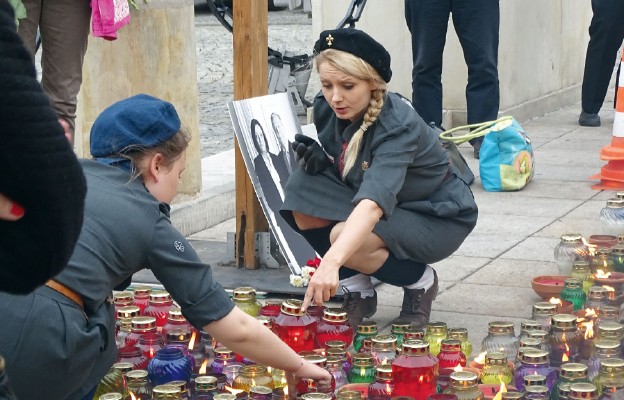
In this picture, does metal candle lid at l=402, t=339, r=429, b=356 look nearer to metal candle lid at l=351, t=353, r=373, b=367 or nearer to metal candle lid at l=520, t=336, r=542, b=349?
metal candle lid at l=351, t=353, r=373, b=367

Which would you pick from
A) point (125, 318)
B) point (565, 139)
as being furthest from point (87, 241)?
point (565, 139)

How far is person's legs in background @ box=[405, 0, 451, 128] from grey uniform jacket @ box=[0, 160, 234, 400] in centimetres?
528


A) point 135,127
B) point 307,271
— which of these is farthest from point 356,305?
point 135,127

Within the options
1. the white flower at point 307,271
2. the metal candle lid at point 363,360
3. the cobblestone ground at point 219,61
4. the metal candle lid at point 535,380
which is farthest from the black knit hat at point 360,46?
the cobblestone ground at point 219,61

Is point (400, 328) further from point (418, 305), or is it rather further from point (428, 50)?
point (428, 50)

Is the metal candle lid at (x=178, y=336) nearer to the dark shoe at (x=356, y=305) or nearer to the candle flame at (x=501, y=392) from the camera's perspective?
the dark shoe at (x=356, y=305)

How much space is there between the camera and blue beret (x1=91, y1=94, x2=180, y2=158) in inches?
129

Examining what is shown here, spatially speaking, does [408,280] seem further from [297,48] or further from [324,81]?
[297,48]

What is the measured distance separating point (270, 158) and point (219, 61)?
9.75m

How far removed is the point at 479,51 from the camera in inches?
329

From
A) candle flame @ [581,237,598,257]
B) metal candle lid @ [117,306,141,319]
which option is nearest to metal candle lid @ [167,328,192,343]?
metal candle lid @ [117,306,141,319]

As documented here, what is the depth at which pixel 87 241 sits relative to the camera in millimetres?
3148

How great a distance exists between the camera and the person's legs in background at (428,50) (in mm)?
8312

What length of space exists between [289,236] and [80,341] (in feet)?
8.04
